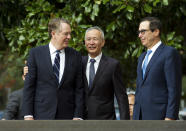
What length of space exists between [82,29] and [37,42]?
2.63 feet

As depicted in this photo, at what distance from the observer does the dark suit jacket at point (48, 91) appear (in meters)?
4.92

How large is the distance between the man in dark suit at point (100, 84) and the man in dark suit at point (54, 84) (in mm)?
292

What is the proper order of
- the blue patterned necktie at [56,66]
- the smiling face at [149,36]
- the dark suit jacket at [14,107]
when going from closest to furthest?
the blue patterned necktie at [56,66]
the smiling face at [149,36]
the dark suit jacket at [14,107]

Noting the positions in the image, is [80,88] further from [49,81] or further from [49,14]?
[49,14]

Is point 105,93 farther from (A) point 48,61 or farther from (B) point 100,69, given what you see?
(A) point 48,61

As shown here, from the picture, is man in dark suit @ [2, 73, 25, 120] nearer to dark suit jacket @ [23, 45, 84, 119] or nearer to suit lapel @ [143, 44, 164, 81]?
dark suit jacket @ [23, 45, 84, 119]

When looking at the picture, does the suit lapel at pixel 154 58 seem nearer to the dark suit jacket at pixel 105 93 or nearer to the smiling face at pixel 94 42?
the dark suit jacket at pixel 105 93

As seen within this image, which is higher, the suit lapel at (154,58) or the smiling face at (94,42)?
the smiling face at (94,42)

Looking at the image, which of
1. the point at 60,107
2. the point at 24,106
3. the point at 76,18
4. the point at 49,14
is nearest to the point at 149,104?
the point at 60,107

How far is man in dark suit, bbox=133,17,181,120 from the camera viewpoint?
4.84m

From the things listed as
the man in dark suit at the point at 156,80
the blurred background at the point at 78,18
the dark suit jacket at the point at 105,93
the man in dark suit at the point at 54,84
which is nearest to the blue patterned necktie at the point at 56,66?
the man in dark suit at the point at 54,84

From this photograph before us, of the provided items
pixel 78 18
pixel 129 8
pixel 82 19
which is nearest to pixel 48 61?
pixel 129 8

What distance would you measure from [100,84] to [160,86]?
2.50 ft

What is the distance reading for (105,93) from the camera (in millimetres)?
5371
